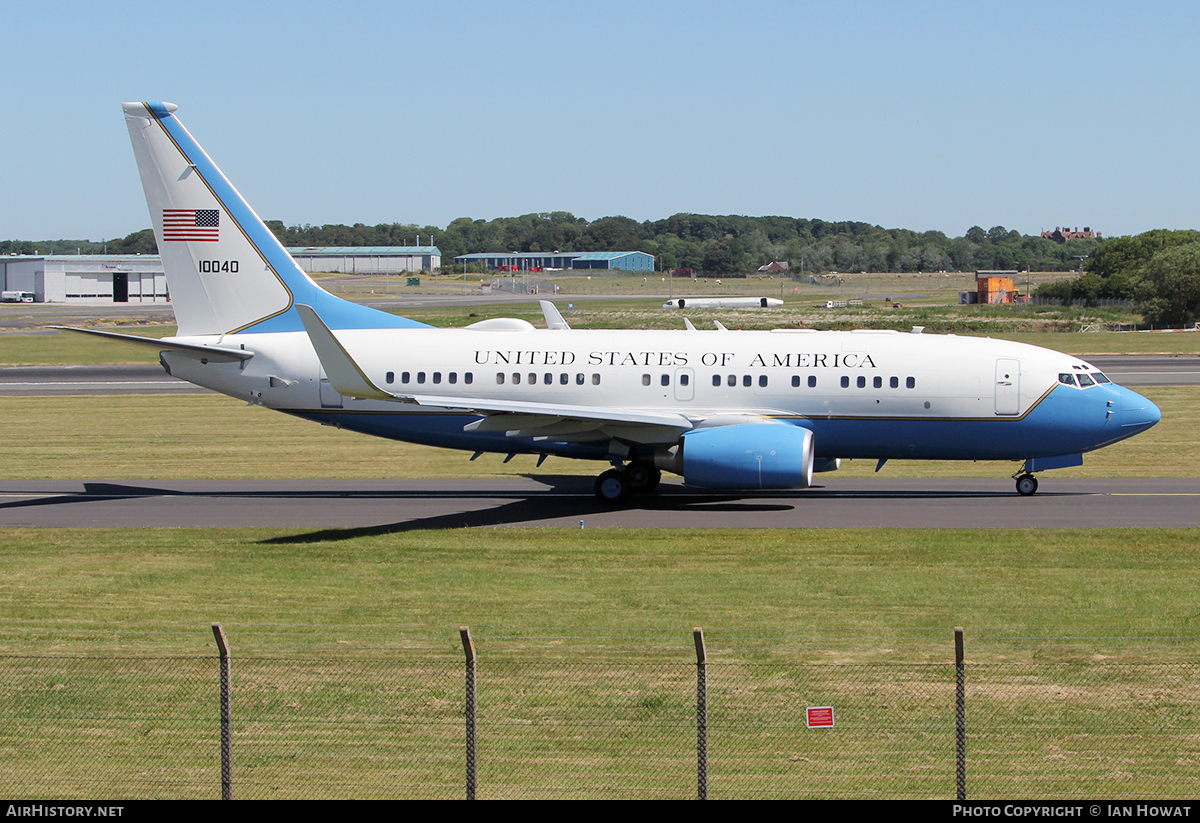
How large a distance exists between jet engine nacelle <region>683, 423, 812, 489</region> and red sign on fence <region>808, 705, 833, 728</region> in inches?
615

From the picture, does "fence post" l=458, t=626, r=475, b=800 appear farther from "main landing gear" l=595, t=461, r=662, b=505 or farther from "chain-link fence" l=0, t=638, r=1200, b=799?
"main landing gear" l=595, t=461, r=662, b=505

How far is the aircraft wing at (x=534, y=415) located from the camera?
24.4 m

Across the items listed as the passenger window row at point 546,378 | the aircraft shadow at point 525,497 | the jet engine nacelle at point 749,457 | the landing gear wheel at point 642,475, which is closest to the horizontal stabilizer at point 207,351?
the aircraft shadow at point 525,497

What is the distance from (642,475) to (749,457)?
3547 mm

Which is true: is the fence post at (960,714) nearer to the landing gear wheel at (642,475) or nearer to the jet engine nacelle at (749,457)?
the jet engine nacelle at (749,457)

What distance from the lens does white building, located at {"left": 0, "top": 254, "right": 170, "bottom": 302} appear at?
161375mm

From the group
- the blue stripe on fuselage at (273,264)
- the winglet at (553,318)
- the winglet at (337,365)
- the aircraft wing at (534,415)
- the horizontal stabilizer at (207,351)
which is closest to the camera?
the winglet at (337,365)

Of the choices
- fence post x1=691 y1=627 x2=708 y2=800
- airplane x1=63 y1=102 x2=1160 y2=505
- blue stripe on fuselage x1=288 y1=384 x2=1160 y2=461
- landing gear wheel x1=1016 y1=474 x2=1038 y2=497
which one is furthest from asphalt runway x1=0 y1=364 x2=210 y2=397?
Answer: fence post x1=691 y1=627 x2=708 y2=800

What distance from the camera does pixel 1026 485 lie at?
95.5 feet

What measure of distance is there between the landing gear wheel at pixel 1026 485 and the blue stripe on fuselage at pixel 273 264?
50.6 ft

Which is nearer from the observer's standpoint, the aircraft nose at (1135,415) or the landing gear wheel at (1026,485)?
the aircraft nose at (1135,415)

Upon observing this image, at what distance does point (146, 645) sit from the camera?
16000 mm

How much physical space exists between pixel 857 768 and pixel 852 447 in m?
17.6

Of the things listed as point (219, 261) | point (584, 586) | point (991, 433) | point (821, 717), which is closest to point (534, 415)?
point (584, 586)
